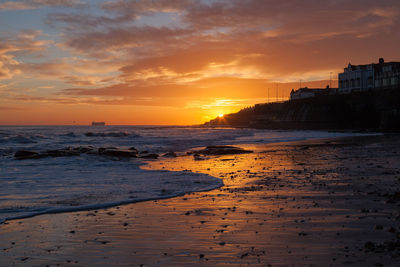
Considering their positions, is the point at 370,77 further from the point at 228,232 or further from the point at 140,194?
the point at 228,232

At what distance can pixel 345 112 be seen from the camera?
288 ft

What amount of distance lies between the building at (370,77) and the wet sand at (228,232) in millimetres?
93439

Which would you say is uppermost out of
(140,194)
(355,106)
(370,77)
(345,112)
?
(370,77)

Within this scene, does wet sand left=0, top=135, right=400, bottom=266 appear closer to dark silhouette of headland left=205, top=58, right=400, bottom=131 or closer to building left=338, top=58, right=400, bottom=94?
dark silhouette of headland left=205, top=58, right=400, bottom=131

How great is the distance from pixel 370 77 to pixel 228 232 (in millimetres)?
111156

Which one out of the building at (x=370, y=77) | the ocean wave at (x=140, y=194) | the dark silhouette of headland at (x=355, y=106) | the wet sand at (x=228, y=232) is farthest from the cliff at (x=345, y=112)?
the wet sand at (x=228, y=232)

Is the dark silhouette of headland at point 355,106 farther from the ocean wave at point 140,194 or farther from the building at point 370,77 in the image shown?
the ocean wave at point 140,194

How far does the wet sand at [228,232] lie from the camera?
4984 mm

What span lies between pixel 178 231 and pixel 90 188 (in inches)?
235

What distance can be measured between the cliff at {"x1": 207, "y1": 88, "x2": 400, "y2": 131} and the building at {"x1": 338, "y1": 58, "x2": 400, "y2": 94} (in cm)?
984

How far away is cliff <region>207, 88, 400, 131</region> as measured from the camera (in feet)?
239

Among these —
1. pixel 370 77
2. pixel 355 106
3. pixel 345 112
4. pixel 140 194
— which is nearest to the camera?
pixel 140 194

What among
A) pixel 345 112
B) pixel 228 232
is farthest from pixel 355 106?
pixel 228 232

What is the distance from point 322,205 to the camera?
26.3ft
